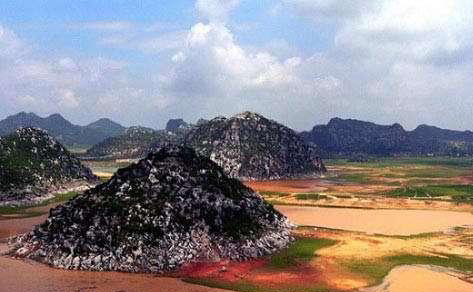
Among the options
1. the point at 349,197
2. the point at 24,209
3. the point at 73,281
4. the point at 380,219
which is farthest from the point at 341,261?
the point at 24,209

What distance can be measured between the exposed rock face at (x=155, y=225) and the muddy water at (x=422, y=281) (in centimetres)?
1602

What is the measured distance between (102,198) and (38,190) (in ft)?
178

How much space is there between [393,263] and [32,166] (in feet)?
288

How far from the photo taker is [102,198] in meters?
70.7

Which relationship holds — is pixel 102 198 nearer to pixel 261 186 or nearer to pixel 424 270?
pixel 424 270

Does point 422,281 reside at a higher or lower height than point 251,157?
lower

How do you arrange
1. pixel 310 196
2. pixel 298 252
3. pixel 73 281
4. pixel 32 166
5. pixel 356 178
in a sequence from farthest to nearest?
pixel 356 178 → pixel 310 196 → pixel 32 166 → pixel 298 252 → pixel 73 281

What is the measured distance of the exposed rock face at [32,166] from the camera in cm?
11288

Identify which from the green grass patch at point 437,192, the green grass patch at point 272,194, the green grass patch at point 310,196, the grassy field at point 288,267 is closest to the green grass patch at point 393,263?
the grassy field at point 288,267

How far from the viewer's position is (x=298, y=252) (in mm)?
71438

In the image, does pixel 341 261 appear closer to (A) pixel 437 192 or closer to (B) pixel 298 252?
(B) pixel 298 252

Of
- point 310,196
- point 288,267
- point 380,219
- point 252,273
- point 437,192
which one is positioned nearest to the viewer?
point 252,273

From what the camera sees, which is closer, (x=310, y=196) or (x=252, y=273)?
(x=252, y=273)

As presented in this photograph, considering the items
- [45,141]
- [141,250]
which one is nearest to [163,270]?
[141,250]
